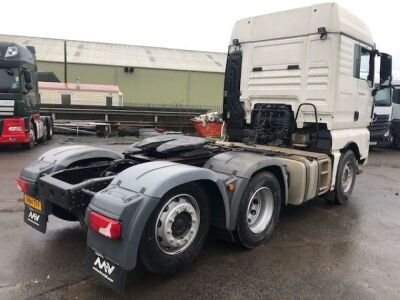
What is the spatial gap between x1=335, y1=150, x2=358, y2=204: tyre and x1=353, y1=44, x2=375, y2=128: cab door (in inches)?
23.3

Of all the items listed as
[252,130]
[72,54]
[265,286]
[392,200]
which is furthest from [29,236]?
[72,54]

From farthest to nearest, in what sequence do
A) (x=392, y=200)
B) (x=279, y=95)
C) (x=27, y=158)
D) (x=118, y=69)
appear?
(x=118, y=69)
(x=27, y=158)
(x=392, y=200)
(x=279, y=95)

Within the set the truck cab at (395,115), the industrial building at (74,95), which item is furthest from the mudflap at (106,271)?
the industrial building at (74,95)

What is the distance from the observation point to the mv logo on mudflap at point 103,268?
9.56 ft

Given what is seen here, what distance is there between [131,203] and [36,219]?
162cm

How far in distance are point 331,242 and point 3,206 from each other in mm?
4655

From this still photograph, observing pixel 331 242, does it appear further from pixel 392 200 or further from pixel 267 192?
pixel 392 200

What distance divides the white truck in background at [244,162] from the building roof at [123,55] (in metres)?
36.4

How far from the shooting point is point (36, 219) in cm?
389

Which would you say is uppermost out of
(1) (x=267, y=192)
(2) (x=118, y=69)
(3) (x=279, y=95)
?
(2) (x=118, y=69)

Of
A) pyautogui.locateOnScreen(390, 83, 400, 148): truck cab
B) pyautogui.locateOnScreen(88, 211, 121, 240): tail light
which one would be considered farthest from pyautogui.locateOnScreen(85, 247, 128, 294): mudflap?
pyautogui.locateOnScreen(390, 83, 400, 148): truck cab

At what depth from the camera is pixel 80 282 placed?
3.34m

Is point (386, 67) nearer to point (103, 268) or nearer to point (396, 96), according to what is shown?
point (103, 268)

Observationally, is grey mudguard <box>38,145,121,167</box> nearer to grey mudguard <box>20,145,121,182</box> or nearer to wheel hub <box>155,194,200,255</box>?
grey mudguard <box>20,145,121,182</box>
